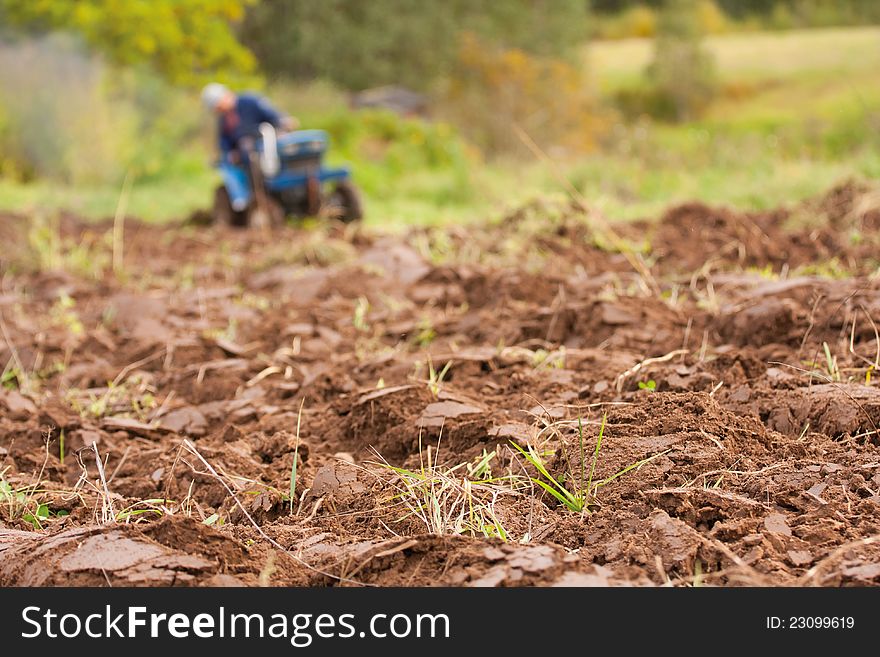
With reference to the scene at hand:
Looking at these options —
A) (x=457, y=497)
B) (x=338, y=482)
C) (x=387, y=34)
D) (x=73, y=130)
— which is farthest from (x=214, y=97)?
(x=387, y=34)

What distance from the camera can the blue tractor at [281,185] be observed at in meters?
8.95

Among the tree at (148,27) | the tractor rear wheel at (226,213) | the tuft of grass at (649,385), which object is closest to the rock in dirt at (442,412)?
the tuft of grass at (649,385)

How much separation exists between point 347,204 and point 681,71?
20.5 meters

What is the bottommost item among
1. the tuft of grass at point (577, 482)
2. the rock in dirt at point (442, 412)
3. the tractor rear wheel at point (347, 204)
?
the tractor rear wheel at point (347, 204)

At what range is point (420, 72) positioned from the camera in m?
30.5

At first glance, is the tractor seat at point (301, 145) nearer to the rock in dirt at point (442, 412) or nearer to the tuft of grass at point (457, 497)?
the rock in dirt at point (442, 412)

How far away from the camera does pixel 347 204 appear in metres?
9.30

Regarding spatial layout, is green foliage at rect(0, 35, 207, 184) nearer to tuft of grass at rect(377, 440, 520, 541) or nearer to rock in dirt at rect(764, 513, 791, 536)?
tuft of grass at rect(377, 440, 520, 541)

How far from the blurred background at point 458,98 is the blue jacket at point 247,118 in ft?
3.95

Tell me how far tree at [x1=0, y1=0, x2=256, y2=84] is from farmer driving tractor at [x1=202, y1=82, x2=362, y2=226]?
8059 millimetres

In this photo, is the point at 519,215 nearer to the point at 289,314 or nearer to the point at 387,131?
the point at 289,314
